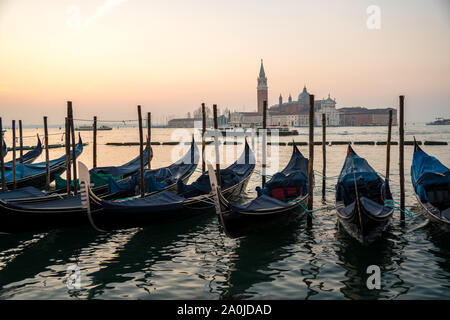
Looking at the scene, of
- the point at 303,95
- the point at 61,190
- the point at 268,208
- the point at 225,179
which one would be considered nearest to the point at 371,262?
the point at 268,208

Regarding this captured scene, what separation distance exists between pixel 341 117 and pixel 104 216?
159219 millimetres

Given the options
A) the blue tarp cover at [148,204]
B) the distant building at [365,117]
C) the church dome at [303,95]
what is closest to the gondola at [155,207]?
the blue tarp cover at [148,204]

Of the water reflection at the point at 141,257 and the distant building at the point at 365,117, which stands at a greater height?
the distant building at the point at 365,117

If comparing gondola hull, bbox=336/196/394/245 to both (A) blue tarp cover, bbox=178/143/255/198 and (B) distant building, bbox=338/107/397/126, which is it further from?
(B) distant building, bbox=338/107/397/126

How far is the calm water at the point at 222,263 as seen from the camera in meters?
5.91

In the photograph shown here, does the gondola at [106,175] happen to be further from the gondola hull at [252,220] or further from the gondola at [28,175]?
the gondola hull at [252,220]

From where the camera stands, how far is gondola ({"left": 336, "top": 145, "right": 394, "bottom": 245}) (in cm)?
727

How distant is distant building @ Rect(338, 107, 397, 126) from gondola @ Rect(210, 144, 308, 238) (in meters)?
147

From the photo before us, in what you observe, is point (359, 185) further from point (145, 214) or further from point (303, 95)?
point (303, 95)

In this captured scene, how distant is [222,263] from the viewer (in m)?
7.05

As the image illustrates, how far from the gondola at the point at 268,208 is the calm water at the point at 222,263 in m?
0.39
